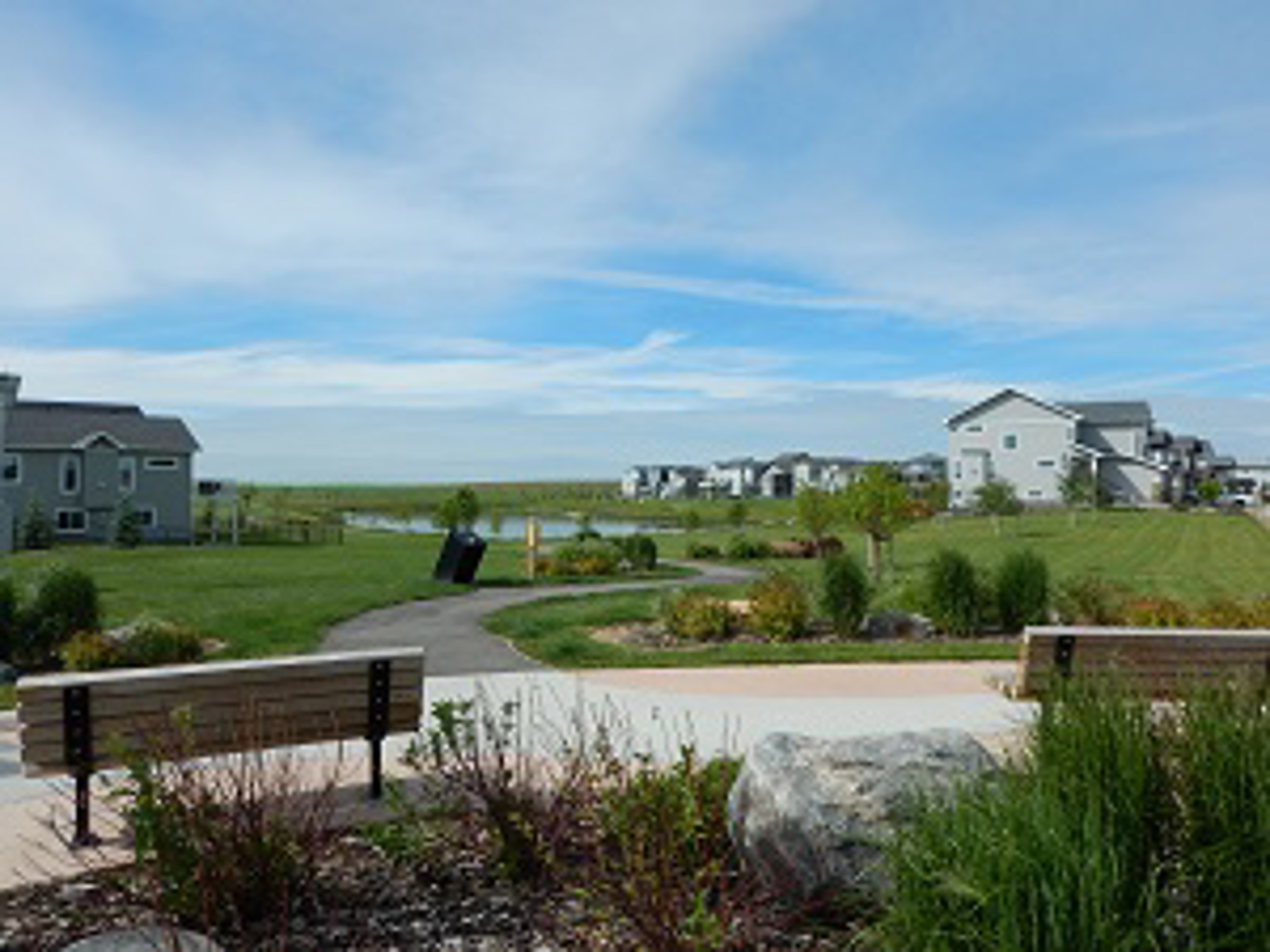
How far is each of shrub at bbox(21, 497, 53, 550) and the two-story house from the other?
48418mm

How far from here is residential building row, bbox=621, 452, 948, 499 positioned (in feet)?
341

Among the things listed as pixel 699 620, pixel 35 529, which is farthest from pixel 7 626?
pixel 35 529

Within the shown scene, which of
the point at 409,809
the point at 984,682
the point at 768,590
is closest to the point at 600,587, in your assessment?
the point at 768,590

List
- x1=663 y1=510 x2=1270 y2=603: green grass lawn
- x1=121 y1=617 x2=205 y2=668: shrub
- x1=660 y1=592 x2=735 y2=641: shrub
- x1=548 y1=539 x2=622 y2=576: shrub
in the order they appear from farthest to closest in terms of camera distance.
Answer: x1=548 y1=539 x2=622 y2=576: shrub, x1=663 y1=510 x2=1270 y2=603: green grass lawn, x1=660 y1=592 x2=735 y2=641: shrub, x1=121 y1=617 x2=205 y2=668: shrub

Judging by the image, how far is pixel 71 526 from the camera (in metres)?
45.9

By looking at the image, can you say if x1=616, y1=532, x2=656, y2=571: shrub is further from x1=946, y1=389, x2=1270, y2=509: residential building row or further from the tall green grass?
x1=946, y1=389, x2=1270, y2=509: residential building row

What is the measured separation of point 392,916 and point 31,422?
48508 millimetres

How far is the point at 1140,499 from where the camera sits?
71.9 m

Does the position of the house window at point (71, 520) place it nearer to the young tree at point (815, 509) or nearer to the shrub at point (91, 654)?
the young tree at point (815, 509)

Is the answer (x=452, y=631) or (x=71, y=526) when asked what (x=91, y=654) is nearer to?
(x=452, y=631)

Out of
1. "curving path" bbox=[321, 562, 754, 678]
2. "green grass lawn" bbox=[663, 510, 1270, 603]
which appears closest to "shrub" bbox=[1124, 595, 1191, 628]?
"green grass lawn" bbox=[663, 510, 1270, 603]

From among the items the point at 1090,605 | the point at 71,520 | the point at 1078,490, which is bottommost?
the point at 1090,605

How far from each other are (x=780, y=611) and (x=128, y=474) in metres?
40.2

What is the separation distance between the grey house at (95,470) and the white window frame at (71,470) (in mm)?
33
